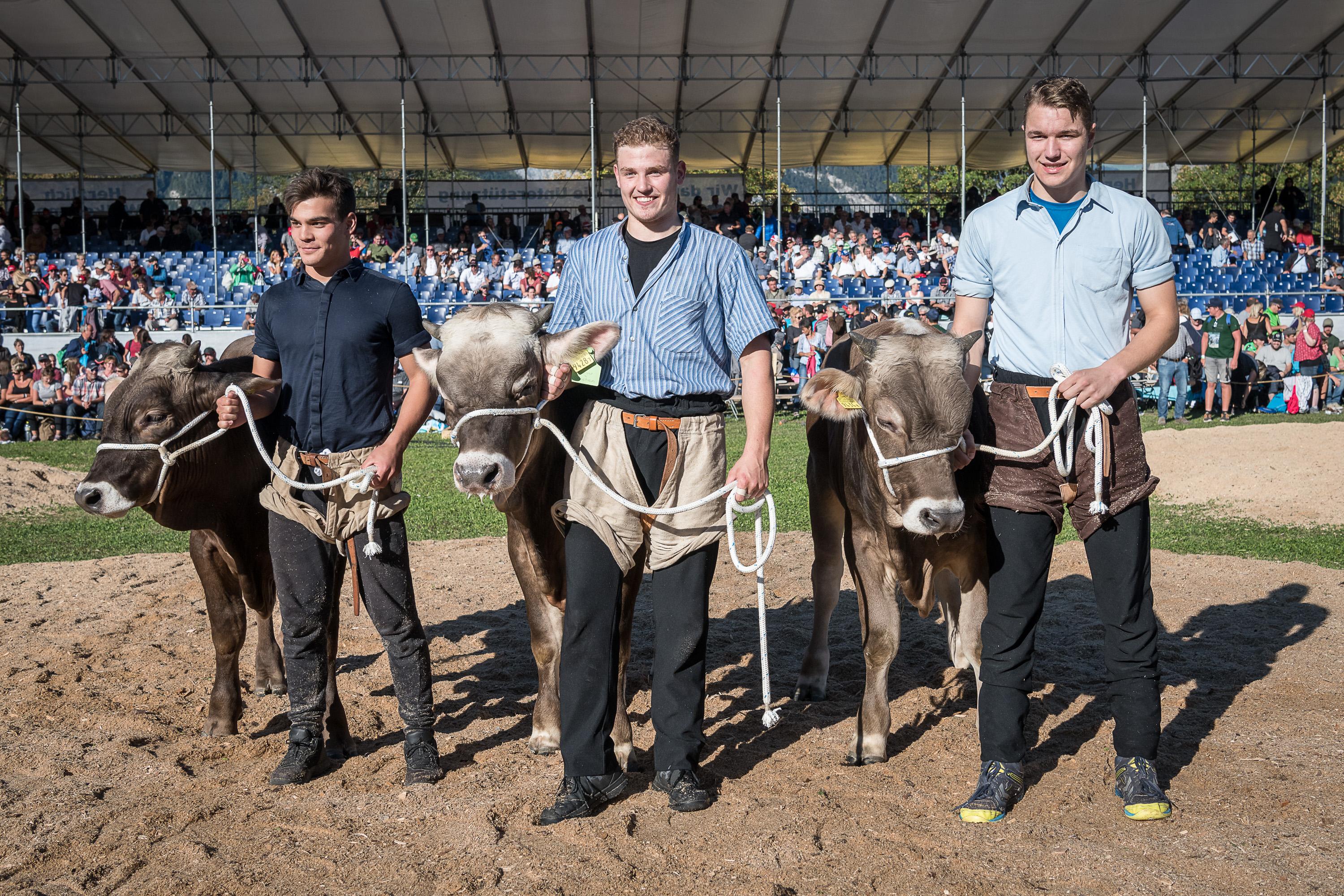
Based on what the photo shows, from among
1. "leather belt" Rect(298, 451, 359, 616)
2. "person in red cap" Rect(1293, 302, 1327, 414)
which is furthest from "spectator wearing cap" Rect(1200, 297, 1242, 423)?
"leather belt" Rect(298, 451, 359, 616)

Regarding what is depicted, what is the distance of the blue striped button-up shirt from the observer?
4.10 m

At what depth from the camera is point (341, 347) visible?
14.6 ft

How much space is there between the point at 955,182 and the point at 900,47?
884 inches

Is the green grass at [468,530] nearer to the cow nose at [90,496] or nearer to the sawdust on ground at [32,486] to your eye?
the sawdust on ground at [32,486]

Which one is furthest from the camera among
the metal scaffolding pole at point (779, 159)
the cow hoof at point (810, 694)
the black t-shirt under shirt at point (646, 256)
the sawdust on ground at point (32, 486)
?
the metal scaffolding pole at point (779, 159)

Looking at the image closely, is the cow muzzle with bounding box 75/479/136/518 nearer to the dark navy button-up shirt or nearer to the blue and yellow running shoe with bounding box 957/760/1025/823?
the dark navy button-up shirt

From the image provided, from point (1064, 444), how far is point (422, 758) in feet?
9.36

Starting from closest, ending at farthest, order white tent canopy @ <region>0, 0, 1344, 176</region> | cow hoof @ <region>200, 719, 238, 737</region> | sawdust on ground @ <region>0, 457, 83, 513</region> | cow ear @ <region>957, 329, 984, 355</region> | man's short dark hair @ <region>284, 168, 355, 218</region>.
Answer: cow ear @ <region>957, 329, 984, 355</region>
man's short dark hair @ <region>284, 168, 355, 218</region>
cow hoof @ <region>200, 719, 238, 737</region>
sawdust on ground @ <region>0, 457, 83, 513</region>
white tent canopy @ <region>0, 0, 1344, 176</region>

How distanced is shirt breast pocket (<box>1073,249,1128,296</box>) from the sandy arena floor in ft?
6.36

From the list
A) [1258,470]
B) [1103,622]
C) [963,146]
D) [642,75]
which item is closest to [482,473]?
[1103,622]

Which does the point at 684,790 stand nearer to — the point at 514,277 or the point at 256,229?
the point at 514,277

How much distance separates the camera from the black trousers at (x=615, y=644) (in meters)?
4.11

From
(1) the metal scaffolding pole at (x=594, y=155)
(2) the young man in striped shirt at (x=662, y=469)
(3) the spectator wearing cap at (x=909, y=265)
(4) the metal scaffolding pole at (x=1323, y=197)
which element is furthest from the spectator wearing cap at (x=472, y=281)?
(2) the young man in striped shirt at (x=662, y=469)

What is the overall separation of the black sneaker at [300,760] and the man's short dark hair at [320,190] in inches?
84.3
